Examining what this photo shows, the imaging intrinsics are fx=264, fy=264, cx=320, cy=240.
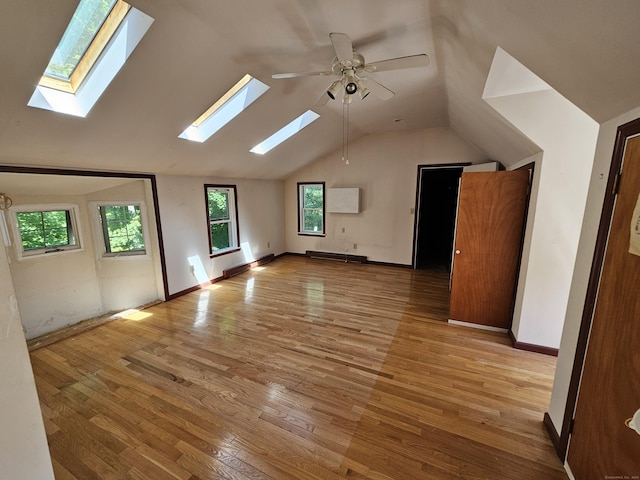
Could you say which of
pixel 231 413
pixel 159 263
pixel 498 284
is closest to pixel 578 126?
pixel 498 284

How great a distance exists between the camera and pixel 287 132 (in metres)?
4.49

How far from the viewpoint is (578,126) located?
2227mm

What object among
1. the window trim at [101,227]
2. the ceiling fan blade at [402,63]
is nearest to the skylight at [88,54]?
the ceiling fan blade at [402,63]

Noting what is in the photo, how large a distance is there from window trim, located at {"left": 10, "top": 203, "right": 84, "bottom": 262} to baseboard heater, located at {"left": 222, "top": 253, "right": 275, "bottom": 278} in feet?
7.11

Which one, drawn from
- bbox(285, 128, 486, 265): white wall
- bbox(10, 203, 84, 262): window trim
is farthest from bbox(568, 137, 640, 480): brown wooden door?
bbox(10, 203, 84, 262): window trim

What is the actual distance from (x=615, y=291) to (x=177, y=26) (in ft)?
10.1

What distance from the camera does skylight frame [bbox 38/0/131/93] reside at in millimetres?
1857

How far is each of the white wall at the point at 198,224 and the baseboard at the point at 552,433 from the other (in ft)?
14.8

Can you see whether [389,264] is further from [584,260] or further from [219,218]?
[584,260]

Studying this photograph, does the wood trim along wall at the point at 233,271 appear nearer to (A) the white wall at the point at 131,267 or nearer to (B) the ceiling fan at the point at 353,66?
(A) the white wall at the point at 131,267

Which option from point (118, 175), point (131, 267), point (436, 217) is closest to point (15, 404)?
point (118, 175)

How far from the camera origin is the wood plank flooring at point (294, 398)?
1.61m

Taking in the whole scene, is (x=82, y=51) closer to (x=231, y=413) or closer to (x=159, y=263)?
(x=159, y=263)

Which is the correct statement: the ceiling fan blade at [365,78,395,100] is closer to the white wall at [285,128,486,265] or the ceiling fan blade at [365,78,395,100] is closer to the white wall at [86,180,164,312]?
the white wall at [285,128,486,265]
